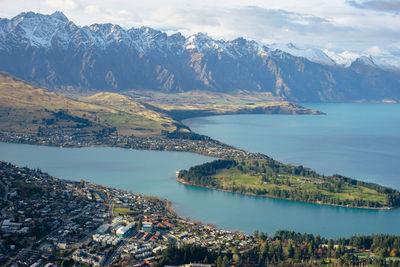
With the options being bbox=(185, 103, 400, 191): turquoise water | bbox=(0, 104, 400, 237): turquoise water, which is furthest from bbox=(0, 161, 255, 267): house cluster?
bbox=(185, 103, 400, 191): turquoise water

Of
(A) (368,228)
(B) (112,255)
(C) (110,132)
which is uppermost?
(C) (110,132)

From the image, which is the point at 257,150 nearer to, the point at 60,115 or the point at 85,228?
the point at 60,115

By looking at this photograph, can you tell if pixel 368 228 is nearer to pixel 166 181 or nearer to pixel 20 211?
pixel 166 181

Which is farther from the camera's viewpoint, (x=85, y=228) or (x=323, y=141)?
(x=323, y=141)

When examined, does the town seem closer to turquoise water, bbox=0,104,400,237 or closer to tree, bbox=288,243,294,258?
turquoise water, bbox=0,104,400,237

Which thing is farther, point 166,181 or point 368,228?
point 166,181

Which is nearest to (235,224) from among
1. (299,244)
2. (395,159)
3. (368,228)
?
(299,244)

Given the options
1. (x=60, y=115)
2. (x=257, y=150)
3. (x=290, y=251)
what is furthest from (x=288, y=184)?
(x=60, y=115)
